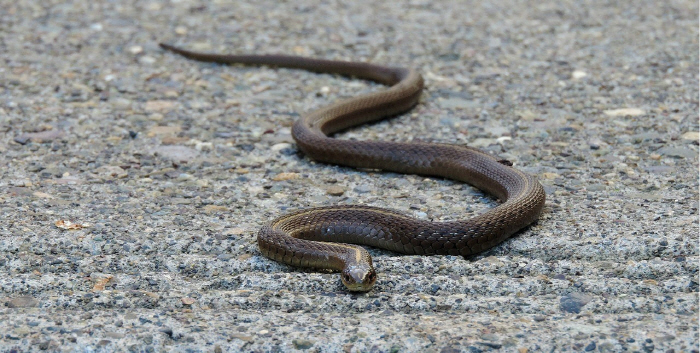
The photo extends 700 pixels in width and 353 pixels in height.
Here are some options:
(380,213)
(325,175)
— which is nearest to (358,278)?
(380,213)

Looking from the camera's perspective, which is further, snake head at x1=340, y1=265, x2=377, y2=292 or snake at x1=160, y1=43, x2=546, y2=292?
snake at x1=160, y1=43, x2=546, y2=292

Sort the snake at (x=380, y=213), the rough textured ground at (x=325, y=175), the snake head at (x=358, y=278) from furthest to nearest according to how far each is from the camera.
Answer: the snake at (x=380, y=213) < the snake head at (x=358, y=278) < the rough textured ground at (x=325, y=175)

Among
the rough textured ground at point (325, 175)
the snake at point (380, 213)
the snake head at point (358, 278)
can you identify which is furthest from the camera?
the snake at point (380, 213)

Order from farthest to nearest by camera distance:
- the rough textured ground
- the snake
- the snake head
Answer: the snake
the snake head
the rough textured ground

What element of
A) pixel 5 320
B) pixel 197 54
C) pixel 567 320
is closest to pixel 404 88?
pixel 197 54

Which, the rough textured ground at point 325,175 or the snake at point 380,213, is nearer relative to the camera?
the rough textured ground at point 325,175

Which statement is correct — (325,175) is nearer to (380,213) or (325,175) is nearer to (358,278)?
(380,213)
